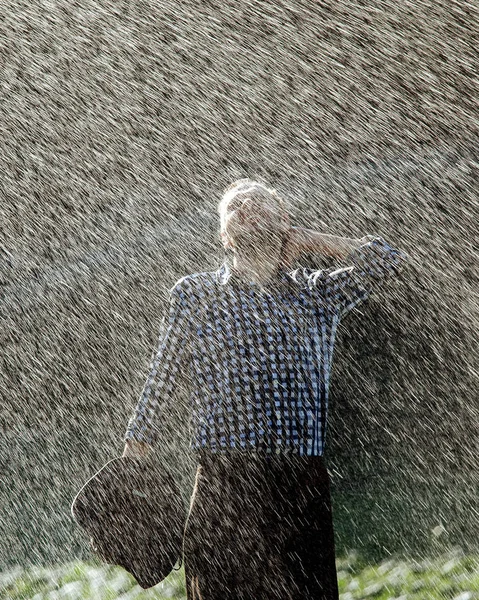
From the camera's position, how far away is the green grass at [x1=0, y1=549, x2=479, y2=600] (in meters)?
4.02

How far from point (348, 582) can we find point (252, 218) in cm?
252

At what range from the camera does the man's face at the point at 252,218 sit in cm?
253

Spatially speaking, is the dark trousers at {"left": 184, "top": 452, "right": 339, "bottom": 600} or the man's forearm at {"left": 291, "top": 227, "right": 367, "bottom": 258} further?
the man's forearm at {"left": 291, "top": 227, "right": 367, "bottom": 258}

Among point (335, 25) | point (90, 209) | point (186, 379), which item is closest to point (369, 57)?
point (335, 25)

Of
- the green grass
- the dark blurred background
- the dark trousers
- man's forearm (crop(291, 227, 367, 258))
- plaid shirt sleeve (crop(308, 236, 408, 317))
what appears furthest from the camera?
the dark blurred background

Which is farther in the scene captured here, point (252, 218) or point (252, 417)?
point (252, 218)

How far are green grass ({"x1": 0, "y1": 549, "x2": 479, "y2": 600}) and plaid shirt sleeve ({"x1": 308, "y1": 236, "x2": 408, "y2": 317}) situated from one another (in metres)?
1.82

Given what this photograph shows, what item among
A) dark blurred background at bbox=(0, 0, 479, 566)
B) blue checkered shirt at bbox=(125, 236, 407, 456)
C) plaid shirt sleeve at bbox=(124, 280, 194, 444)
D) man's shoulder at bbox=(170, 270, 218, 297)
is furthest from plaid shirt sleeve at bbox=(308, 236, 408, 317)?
dark blurred background at bbox=(0, 0, 479, 566)

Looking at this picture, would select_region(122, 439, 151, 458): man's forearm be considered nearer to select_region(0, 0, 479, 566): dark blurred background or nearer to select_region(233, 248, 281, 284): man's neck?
select_region(233, 248, 281, 284): man's neck

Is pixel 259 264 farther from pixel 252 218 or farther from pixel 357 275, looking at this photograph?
pixel 357 275

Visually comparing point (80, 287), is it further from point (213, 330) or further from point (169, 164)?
point (213, 330)

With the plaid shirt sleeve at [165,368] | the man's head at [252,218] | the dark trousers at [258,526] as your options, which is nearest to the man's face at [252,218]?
the man's head at [252,218]

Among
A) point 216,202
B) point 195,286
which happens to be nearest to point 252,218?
point 195,286

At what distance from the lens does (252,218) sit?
254cm
